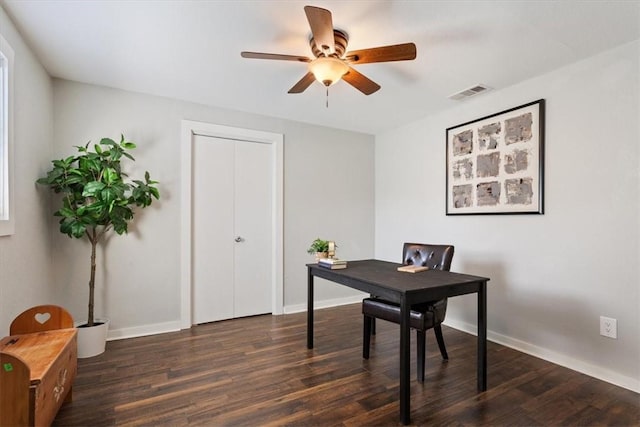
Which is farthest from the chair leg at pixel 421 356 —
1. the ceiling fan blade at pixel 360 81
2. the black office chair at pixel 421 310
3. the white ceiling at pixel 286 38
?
the white ceiling at pixel 286 38

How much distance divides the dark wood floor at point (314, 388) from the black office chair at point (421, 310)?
20 cm

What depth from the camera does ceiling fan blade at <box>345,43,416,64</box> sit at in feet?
6.02

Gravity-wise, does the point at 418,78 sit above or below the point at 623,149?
above

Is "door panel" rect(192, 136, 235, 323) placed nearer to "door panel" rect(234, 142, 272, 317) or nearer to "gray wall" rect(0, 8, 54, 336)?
"door panel" rect(234, 142, 272, 317)

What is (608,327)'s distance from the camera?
2285mm

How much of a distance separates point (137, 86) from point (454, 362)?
3683 millimetres

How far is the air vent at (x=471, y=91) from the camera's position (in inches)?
115

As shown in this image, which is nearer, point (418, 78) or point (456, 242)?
point (418, 78)

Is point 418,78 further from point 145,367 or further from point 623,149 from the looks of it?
point 145,367

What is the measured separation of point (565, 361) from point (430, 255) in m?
1.27

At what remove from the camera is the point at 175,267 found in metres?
3.30

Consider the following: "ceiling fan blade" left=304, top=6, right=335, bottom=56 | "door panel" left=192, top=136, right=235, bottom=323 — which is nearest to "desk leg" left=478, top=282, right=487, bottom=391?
"ceiling fan blade" left=304, top=6, right=335, bottom=56

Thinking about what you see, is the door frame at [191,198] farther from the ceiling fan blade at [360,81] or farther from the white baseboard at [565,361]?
the white baseboard at [565,361]

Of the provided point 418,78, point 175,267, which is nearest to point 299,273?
point 175,267
